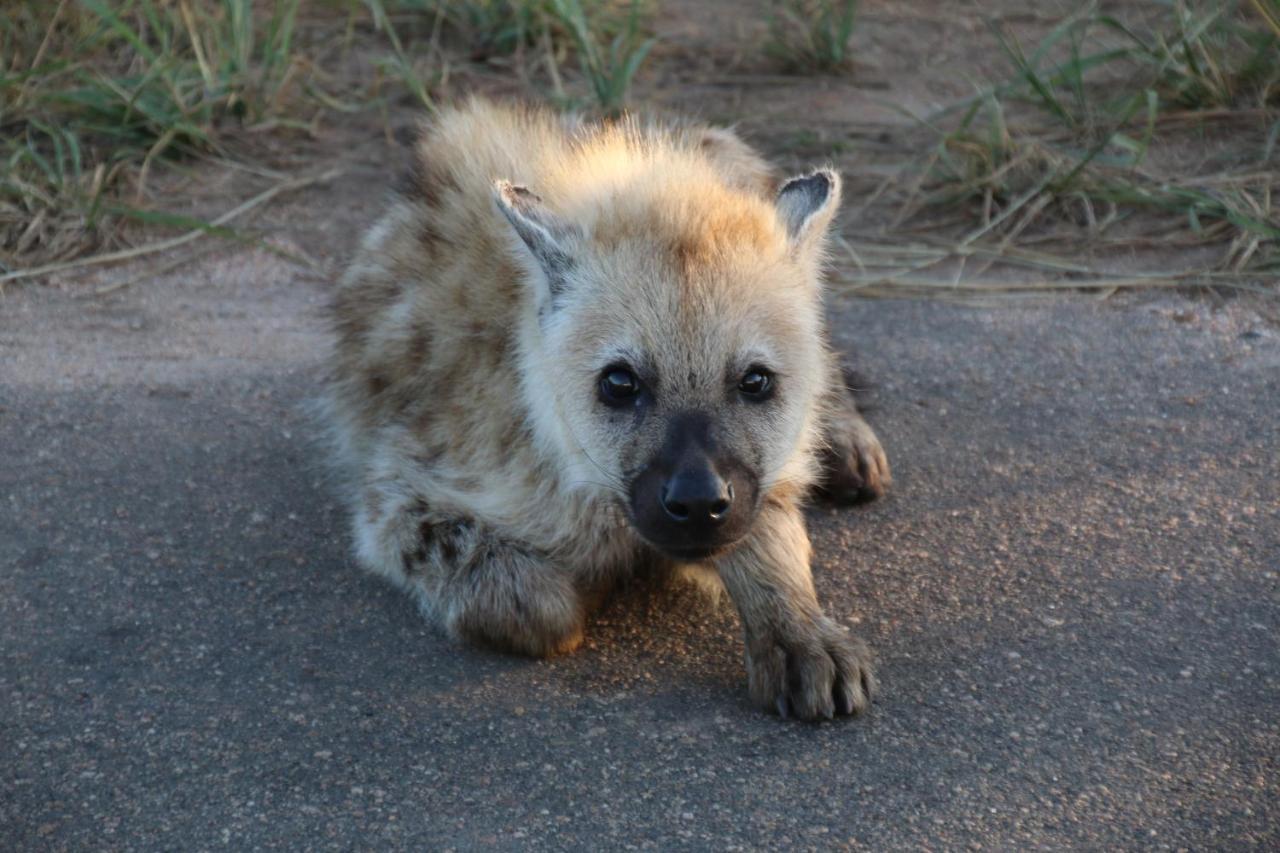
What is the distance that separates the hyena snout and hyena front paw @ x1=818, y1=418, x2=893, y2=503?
0.64 meters

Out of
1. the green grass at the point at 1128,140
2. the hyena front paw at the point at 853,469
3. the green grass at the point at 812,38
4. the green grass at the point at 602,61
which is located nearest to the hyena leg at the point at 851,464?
the hyena front paw at the point at 853,469

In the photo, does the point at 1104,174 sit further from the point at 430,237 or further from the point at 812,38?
the point at 430,237

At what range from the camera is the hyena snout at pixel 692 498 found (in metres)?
2.09

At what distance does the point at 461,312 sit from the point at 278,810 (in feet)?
3.43

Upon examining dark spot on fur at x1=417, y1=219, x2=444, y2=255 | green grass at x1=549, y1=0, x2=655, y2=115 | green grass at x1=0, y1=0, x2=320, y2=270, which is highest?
dark spot on fur at x1=417, y1=219, x2=444, y2=255

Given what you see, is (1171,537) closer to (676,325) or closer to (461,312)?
(676,325)

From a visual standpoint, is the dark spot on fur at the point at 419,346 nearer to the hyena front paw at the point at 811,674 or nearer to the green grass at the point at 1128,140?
the hyena front paw at the point at 811,674

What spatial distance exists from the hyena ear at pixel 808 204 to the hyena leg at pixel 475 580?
0.72m

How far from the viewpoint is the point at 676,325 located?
7.29ft

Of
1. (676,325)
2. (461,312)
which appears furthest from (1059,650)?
(461,312)

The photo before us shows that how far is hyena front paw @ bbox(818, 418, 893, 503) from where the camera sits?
282 cm

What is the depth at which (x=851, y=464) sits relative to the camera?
2838mm

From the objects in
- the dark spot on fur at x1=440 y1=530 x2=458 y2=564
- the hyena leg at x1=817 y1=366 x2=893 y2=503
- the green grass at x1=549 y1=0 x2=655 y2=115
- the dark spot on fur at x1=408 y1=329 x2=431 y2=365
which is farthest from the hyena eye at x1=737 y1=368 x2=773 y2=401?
the green grass at x1=549 y1=0 x2=655 y2=115

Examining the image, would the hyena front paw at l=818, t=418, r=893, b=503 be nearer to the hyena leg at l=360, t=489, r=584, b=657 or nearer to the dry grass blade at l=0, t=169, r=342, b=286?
the hyena leg at l=360, t=489, r=584, b=657
